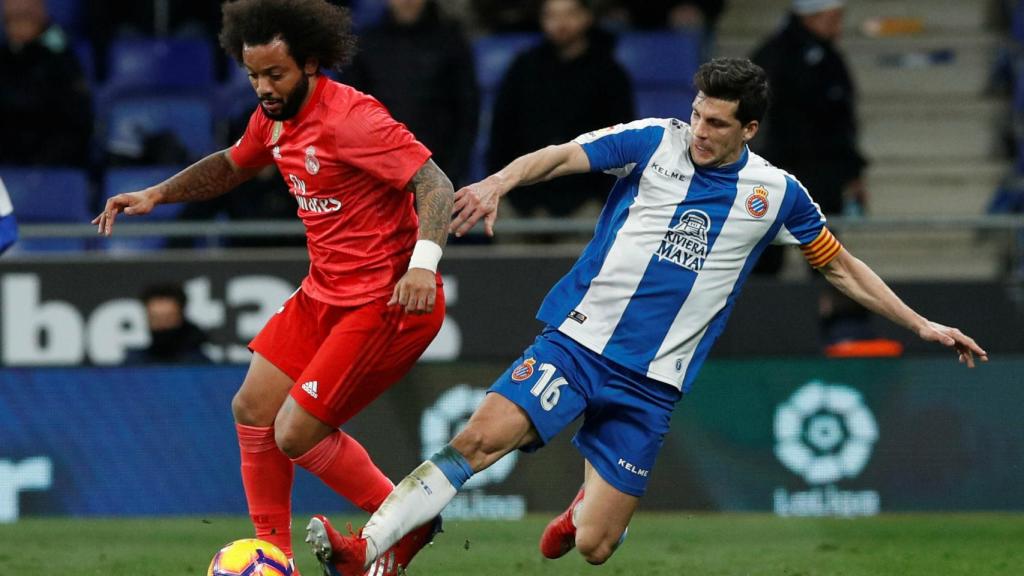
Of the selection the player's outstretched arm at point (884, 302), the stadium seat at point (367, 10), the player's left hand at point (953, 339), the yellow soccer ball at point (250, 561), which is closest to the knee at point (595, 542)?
the yellow soccer ball at point (250, 561)

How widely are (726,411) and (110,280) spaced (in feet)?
11.6

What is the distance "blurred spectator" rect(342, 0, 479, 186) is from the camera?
1038 cm

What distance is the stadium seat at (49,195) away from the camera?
11.1 m

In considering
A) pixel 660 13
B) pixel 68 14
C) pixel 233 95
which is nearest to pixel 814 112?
pixel 660 13

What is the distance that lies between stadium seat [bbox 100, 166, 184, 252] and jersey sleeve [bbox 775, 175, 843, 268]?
5.43m

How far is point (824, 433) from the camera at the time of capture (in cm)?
944

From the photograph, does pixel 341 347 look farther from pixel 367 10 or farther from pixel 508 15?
pixel 367 10

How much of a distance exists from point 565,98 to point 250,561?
5010mm

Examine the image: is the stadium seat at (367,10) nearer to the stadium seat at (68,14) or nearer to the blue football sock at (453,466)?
the stadium seat at (68,14)

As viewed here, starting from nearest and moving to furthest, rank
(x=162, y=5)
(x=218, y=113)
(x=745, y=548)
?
1. (x=745, y=548)
2. (x=218, y=113)
3. (x=162, y=5)

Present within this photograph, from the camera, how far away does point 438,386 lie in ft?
31.2

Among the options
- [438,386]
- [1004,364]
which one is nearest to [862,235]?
[1004,364]

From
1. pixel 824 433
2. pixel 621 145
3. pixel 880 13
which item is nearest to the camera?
pixel 621 145

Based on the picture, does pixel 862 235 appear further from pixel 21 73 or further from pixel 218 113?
pixel 21 73
